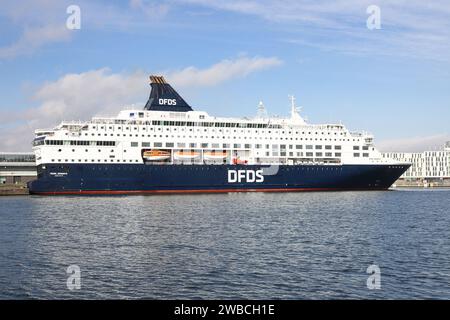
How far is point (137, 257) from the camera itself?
21.5 metres

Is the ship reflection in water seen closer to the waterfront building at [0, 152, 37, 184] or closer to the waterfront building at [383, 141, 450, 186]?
the waterfront building at [0, 152, 37, 184]

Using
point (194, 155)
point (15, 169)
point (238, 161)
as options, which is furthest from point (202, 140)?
point (15, 169)

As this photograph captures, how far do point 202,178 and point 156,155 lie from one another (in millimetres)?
5836

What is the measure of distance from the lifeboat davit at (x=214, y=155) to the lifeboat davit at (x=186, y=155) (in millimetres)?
941

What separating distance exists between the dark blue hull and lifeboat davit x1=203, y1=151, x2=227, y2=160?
6.42 ft

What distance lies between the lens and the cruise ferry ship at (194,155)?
58.3 meters

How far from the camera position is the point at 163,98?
64938mm

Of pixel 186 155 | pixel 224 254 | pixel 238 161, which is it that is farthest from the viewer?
pixel 238 161

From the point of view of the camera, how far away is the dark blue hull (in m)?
57.5

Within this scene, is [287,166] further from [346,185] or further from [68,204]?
[68,204]

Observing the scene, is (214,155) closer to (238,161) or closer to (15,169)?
(238,161)

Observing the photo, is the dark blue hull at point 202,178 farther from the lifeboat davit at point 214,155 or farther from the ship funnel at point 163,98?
the ship funnel at point 163,98

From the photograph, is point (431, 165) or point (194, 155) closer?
point (194, 155)
